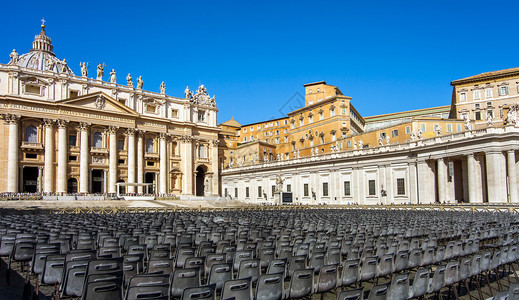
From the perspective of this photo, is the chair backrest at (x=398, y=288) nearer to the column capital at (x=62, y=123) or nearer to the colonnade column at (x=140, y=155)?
the column capital at (x=62, y=123)

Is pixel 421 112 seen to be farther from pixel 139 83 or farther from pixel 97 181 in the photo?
pixel 97 181

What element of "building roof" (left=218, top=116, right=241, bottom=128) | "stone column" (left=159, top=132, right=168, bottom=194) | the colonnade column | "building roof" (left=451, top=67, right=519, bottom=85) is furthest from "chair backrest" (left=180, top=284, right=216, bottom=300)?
"building roof" (left=218, top=116, right=241, bottom=128)

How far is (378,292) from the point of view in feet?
19.6

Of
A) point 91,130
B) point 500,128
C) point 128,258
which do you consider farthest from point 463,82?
point 128,258

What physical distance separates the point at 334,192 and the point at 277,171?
12869 millimetres

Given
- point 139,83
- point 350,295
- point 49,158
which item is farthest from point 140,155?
point 350,295

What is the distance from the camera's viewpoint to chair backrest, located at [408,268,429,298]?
7.35 meters

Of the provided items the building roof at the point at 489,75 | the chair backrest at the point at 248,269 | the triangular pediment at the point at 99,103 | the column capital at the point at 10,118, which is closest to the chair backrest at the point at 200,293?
the chair backrest at the point at 248,269

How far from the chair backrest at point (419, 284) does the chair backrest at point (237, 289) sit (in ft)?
10.8

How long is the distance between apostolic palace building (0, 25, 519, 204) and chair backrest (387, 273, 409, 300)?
35163mm

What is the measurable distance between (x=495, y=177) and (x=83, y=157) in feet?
175

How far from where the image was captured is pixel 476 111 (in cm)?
6519

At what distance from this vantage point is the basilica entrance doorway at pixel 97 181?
6228cm

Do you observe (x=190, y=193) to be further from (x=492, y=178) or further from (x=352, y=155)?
(x=492, y=178)
